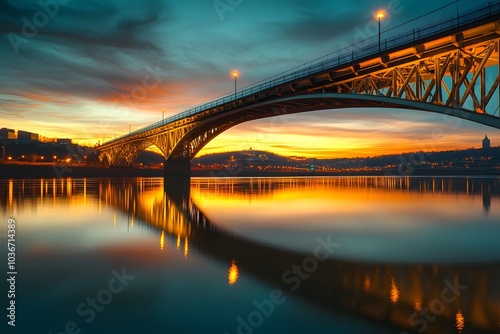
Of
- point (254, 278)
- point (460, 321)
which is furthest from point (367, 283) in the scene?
point (254, 278)

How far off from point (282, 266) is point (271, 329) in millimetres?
4160

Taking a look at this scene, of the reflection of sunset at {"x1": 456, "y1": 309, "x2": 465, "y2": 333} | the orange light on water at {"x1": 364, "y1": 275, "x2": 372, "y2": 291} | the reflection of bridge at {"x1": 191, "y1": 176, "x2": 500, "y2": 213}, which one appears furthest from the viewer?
the reflection of bridge at {"x1": 191, "y1": 176, "x2": 500, "y2": 213}

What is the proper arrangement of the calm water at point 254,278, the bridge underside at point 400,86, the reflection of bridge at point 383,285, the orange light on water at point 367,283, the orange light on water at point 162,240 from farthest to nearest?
the bridge underside at point 400,86 < the orange light on water at point 162,240 < the orange light on water at point 367,283 < the reflection of bridge at point 383,285 < the calm water at point 254,278

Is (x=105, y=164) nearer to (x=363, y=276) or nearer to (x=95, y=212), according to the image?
(x=95, y=212)

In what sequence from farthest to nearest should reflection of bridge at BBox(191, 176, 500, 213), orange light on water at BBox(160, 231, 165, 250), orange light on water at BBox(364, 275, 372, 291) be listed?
1. reflection of bridge at BBox(191, 176, 500, 213)
2. orange light on water at BBox(160, 231, 165, 250)
3. orange light on water at BBox(364, 275, 372, 291)

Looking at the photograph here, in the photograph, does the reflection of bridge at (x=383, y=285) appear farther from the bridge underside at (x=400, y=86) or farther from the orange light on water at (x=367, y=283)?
the bridge underside at (x=400, y=86)

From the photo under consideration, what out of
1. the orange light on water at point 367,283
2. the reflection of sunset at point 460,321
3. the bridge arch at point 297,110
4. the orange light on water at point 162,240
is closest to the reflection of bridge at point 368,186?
the bridge arch at point 297,110

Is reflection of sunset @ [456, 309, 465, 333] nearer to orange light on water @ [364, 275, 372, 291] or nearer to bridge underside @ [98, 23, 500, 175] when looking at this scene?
orange light on water @ [364, 275, 372, 291]

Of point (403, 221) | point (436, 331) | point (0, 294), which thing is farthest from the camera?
point (403, 221)

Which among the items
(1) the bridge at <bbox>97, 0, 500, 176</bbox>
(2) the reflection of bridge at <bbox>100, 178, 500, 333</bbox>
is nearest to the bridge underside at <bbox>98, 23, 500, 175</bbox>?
(1) the bridge at <bbox>97, 0, 500, 176</bbox>

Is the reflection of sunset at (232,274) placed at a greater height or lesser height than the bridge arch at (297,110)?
lesser

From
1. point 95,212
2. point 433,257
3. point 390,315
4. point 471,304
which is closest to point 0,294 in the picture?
point 390,315

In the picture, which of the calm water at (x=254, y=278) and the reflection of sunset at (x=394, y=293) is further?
the reflection of sunset at (x=394, y=293)

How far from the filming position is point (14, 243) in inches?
493
